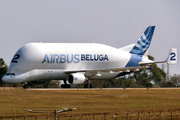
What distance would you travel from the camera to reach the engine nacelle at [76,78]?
238ft

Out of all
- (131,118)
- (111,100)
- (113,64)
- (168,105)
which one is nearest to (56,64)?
(113,64)

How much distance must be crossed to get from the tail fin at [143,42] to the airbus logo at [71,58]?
973 centimetres

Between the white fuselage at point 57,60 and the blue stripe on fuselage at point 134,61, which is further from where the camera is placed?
the blue stripe on fuselage at point 134,61

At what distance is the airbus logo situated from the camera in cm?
7212

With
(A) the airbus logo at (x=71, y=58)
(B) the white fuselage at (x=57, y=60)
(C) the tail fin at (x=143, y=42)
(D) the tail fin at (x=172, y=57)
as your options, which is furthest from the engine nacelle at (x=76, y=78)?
(D) the tail fin at (x=172, y=57)

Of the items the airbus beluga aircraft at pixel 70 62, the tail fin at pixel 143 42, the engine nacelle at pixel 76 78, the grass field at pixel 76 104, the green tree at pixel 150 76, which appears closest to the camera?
the grass field at pixel 76 104

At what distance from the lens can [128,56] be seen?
82.3 meters

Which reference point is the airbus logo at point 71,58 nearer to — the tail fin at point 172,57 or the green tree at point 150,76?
the tail fin at point 172,57

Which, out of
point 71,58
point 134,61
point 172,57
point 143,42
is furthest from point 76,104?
point 143,42

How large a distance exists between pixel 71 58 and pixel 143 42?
20.3m

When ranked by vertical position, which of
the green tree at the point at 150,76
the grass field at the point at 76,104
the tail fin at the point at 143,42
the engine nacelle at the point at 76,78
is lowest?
the grass field at the point at 76,104

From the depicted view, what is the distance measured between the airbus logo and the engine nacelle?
9.23 feet

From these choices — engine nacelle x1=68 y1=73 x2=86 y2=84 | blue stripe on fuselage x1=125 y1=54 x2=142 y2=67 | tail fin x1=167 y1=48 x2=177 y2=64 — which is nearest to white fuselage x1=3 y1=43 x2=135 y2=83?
engine nacelle x1=68 y1=73 x2=86 y2=84

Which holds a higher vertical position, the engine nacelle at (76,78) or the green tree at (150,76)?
the green tree at (150,76)
